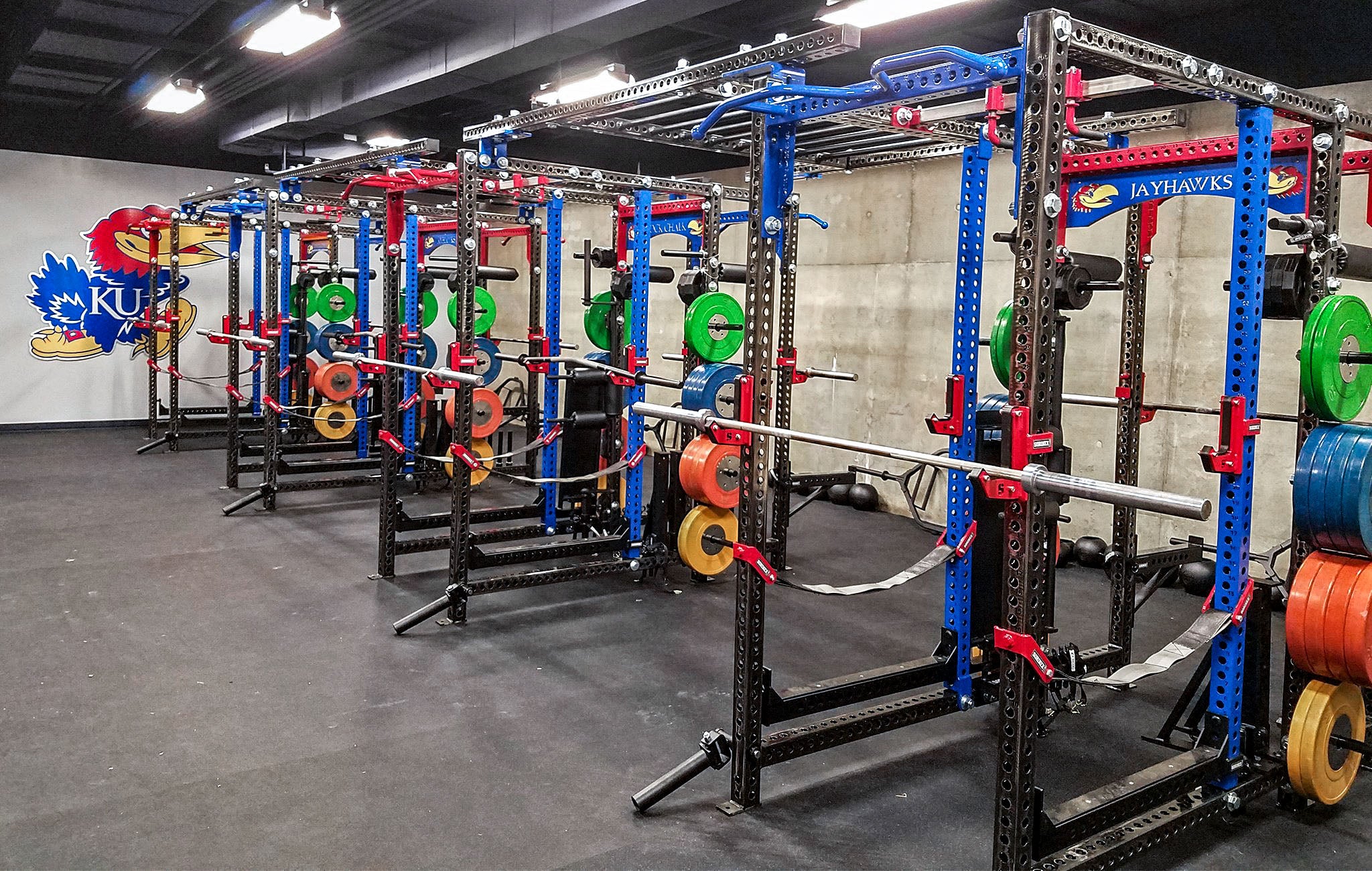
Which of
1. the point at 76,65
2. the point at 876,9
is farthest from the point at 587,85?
the point at 76,65

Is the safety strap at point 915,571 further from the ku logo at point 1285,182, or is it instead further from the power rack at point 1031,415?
the ku logo at point 1285,182

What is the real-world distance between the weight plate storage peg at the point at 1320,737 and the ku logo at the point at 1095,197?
1928 mm

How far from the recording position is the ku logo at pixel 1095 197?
4004 millimetres

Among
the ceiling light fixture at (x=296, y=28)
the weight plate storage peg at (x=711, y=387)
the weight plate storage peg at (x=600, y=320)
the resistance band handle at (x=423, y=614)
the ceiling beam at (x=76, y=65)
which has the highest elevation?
the ceiling beam at (x=76, y=65)

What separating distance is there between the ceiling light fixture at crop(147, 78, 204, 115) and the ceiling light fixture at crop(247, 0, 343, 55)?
1.88m

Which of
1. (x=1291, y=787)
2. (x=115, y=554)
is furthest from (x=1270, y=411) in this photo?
(x=115, y=554)

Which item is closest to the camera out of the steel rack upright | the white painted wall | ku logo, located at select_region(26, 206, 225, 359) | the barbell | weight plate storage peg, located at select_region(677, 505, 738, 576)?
the barbell

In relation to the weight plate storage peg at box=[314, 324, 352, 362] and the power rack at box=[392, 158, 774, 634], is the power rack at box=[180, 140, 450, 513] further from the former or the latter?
the power rack at box=[392, 158, 774, 634]

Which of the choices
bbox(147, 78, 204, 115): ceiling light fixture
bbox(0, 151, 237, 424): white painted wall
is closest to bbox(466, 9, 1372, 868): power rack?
bbox(147, 78, 204, 115): ceiling light fixture

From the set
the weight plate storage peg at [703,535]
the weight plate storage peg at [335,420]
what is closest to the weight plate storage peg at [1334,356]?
the weight plate storage peg at [703,535]

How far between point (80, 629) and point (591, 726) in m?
2.84

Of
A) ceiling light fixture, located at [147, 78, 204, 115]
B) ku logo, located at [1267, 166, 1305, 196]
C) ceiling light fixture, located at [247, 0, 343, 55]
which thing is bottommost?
ku logo, located at [1267, 166, 1305, 196]

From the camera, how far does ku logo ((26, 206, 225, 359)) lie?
12.1 metres

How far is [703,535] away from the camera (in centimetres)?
596
